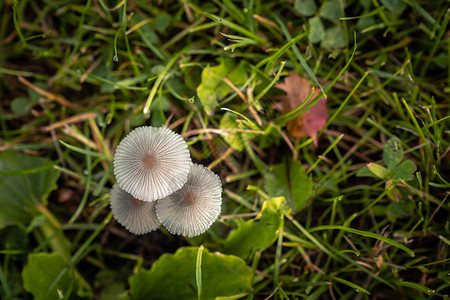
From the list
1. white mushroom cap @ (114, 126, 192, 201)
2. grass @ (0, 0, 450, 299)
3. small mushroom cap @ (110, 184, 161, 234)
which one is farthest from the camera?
grass @ (0, 0, 450, 299)

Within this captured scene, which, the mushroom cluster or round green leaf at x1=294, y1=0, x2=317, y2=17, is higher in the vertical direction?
round green leaf at x1=294, y1=0, x2=317, y2=17

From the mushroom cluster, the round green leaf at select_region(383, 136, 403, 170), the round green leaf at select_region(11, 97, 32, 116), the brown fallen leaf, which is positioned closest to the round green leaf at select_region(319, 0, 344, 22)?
the brown fallen leaf

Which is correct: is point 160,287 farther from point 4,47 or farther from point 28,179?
point 4,47

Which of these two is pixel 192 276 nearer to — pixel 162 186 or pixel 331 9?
pixel 162 186

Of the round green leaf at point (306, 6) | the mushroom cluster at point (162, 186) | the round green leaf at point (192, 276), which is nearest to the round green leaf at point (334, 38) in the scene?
the round green leaf at point (306, 6)

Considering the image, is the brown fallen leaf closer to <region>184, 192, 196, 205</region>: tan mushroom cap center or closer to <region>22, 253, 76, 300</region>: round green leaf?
<region>184, 192, 196, 205</region>: tan mushroom cap center

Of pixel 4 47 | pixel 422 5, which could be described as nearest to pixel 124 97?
pixel 4 47

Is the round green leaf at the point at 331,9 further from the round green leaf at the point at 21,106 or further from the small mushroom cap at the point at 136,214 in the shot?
the round green leaf at the point at 21,106
